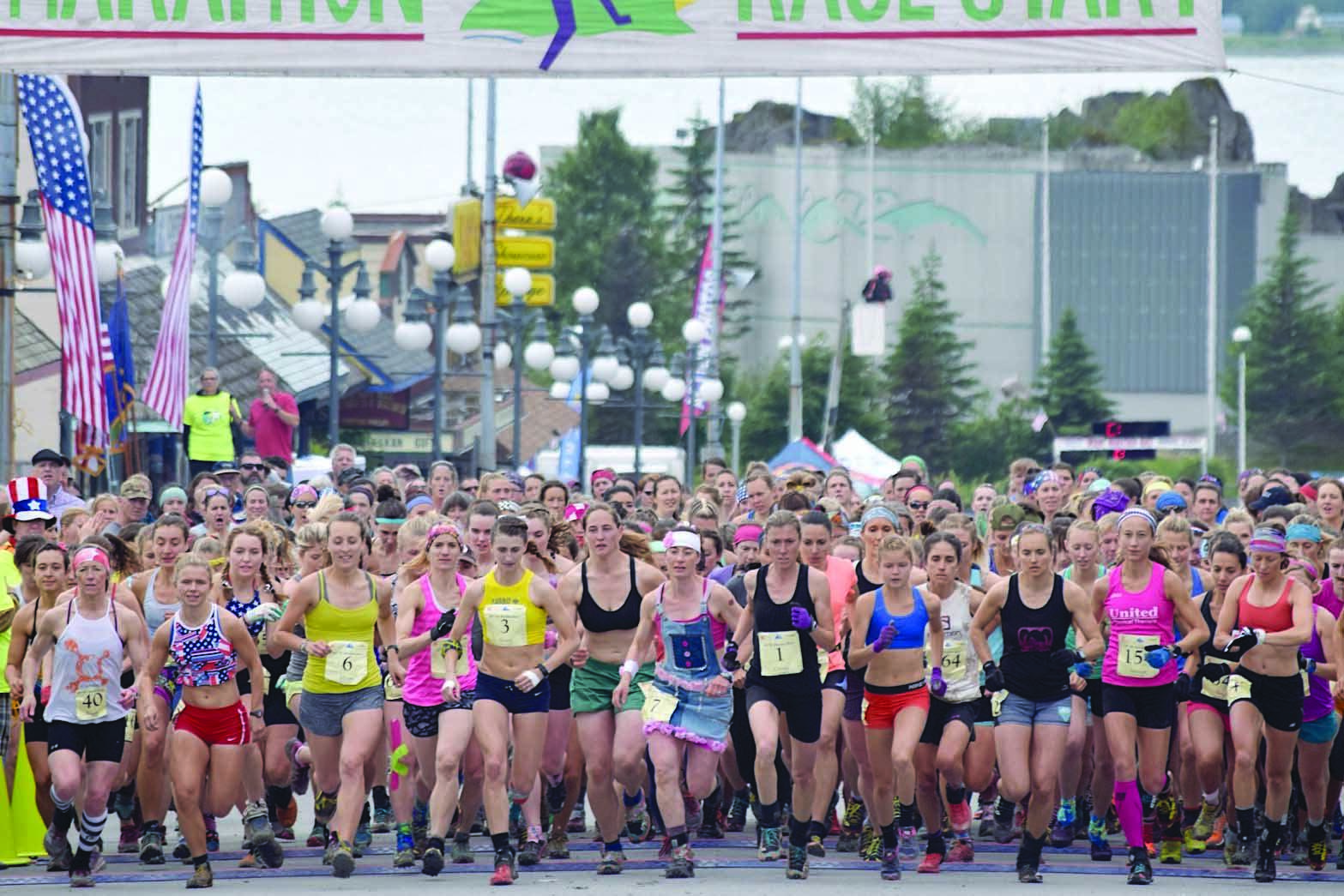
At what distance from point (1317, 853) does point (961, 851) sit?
6.12 feet

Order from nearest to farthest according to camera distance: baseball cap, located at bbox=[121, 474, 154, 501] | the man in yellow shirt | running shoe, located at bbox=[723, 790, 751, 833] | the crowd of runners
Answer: the crowd of runners → running shoe, located at bbox=[723, 790, 751, 833] → baseball cap, located at bbox=[121, 474, 154, 501] → the man in yellow shirt

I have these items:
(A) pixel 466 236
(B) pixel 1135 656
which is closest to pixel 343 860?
(B) pixel 1135 656

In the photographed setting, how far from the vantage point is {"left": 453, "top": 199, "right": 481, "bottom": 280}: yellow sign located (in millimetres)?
28281

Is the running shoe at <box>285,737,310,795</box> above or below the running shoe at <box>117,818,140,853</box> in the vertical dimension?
above

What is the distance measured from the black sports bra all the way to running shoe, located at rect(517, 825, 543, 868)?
3.63 feet

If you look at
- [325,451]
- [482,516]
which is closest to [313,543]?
[482,516]

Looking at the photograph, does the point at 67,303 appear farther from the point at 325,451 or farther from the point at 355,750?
the point at 325,451

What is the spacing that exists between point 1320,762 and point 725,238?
76944 millimetres

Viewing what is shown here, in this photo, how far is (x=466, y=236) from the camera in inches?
1119

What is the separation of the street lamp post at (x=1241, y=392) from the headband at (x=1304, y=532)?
6270 centimetres

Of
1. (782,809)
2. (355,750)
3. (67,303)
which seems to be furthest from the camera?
(67,303)

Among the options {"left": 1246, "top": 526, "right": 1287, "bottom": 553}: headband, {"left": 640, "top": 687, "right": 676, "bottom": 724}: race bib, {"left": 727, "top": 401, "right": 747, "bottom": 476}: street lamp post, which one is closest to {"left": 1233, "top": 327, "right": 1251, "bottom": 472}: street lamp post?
{"left": 727, "top": 401, "right": 747, "bottom": 476}: street lamp post

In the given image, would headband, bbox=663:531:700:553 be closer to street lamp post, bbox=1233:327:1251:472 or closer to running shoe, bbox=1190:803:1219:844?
running shoe, bbox=1190:803:1219:844

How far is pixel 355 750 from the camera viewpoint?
11422 mm
